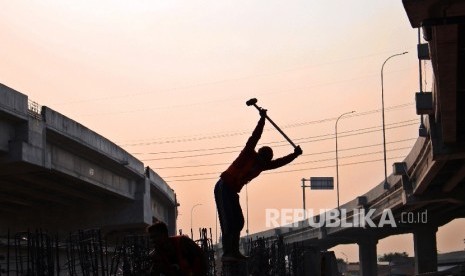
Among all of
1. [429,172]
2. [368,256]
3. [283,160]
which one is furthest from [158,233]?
[368,256]

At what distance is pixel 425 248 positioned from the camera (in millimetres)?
85812

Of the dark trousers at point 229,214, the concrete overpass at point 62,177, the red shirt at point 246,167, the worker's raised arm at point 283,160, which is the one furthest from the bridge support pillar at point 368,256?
the red shirt at point 246,167

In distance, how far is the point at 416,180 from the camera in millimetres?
59250

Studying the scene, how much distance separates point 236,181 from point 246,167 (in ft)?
0.70

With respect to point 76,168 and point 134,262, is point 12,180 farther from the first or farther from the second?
point 134,262

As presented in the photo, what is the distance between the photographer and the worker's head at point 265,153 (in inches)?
470

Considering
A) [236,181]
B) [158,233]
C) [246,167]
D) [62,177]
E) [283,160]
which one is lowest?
[158,233]

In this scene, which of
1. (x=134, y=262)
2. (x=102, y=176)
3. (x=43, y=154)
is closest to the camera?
(x=134, y=262)

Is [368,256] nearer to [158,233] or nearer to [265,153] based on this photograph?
[265,153]

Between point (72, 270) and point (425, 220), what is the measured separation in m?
59.5

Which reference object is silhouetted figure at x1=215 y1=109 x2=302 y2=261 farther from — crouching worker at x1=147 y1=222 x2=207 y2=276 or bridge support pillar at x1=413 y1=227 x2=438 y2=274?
bridge support pillar at x1=413 y1=227 x2=438 y2=274

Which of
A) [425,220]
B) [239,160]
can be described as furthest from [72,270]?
[425,220]

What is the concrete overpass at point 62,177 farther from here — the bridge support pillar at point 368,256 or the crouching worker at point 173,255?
the bridge support pillar at point 368,256

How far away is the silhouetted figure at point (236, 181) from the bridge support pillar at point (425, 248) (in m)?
72.7
